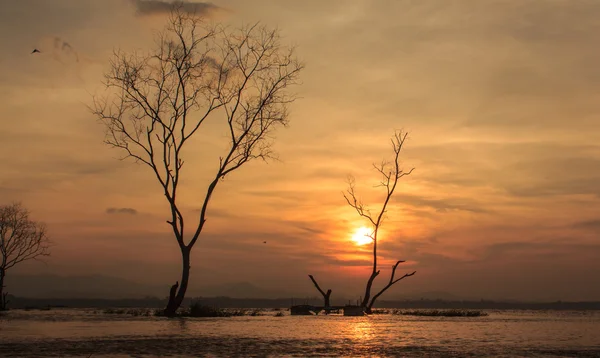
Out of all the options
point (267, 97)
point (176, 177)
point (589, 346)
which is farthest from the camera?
point (267, 97)

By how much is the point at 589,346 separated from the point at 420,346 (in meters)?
7.49

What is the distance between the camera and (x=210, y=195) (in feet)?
141

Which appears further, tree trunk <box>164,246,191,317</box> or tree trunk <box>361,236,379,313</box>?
tree trunk <box>361,236,379,313</box>

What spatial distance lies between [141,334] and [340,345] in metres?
8.05

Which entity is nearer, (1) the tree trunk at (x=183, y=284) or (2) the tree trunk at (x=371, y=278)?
(1) the tree trunk at (x=183, y=284)

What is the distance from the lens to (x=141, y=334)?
979 inches

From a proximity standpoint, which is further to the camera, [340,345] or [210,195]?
[210,195]

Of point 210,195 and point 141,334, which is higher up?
point 210,195

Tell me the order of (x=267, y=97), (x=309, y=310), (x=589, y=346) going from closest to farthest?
(x=589, y=346) < (x=267, y=97) < (x=309, y=310)

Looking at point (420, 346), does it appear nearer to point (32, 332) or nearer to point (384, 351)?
point (384, 351)

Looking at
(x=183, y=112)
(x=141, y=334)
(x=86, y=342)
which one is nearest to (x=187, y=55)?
(x=183, y=112)

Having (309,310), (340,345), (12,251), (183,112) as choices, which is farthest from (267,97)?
(12,251)

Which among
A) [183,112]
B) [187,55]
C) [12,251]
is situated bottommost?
[12,251]

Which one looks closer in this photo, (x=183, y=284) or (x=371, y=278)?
(x=183, y=284)
